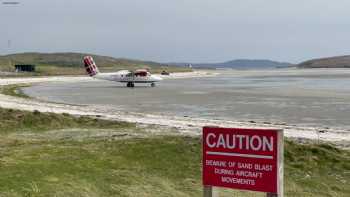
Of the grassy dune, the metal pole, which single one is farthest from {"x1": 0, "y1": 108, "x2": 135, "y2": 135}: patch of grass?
the metal pole

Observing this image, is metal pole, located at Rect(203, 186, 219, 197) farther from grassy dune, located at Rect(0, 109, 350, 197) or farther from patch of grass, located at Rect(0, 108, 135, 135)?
patch of grass, located at Rect(0, 108, 135, 135)

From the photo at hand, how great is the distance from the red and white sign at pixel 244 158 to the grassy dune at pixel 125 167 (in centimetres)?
375

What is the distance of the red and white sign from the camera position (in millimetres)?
5250

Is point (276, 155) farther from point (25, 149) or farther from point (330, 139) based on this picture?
point (330, 139)

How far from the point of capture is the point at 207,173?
569 centimetres

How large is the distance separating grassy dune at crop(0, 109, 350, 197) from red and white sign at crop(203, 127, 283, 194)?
3.75 m

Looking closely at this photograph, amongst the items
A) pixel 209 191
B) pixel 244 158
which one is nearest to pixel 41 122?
pixel 209 191

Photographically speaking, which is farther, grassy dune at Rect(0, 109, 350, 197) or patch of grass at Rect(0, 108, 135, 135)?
patch of grass at Rect(0, 108, 135, 135)

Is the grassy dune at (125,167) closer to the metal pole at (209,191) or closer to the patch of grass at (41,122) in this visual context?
the patch of grass at (41,122)

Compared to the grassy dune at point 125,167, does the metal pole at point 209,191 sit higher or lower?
higher

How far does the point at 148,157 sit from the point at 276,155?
24.0 feet

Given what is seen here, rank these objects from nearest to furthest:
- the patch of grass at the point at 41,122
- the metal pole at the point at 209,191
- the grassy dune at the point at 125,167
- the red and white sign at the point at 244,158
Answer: the red and white sign at the point at 244,158 → the metal pole at the point at 209,191 → the grassy dune at the point at 125,167 → the patch of grass at the point at 41,122

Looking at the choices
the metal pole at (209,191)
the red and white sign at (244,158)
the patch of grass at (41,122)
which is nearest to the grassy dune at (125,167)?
the patch of grass at (41,122)

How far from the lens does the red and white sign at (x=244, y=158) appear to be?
207 inches
